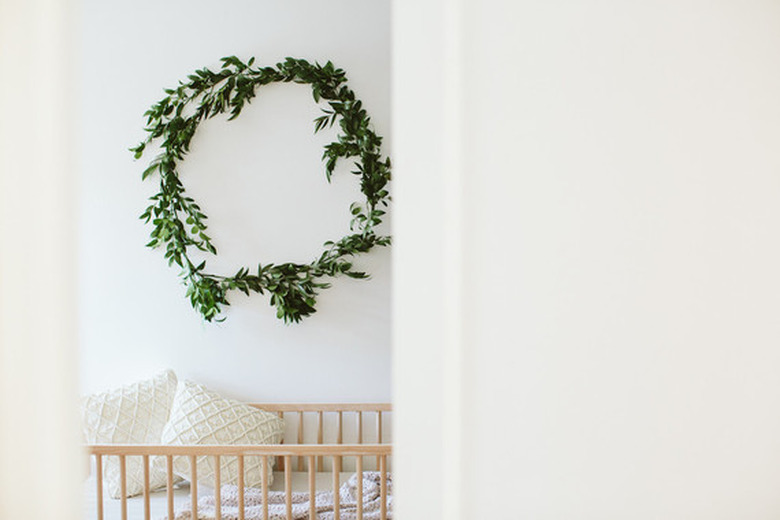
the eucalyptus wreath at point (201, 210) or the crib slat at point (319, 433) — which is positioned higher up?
the eucalyptus wreath at point (201, 210)

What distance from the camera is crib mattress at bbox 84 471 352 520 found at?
2.62m

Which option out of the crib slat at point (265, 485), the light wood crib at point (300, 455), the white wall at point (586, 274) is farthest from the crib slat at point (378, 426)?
the white wall at point (586, 274)

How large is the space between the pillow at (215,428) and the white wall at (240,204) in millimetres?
204

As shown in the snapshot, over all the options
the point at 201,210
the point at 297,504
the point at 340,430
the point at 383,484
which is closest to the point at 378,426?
the point at 340,430

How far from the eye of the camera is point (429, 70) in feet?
4.44

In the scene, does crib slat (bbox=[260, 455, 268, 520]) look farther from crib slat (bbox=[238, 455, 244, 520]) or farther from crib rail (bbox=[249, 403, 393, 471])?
crib rail (bbox=[249, 403, 393, 471])

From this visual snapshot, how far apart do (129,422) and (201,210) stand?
0.86 metres

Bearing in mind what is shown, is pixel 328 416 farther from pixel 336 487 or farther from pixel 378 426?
pixel 336 487

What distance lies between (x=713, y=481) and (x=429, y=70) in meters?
0.84

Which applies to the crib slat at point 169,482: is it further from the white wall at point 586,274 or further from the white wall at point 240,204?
the white wall at point 586,274

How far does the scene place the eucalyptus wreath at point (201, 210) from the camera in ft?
10.3

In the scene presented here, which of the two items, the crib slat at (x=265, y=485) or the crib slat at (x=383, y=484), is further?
the crib slat at (x=383, y=484)

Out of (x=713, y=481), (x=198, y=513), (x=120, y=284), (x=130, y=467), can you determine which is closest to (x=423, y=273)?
(x=713, y=481)

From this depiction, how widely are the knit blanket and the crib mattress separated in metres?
0.14
